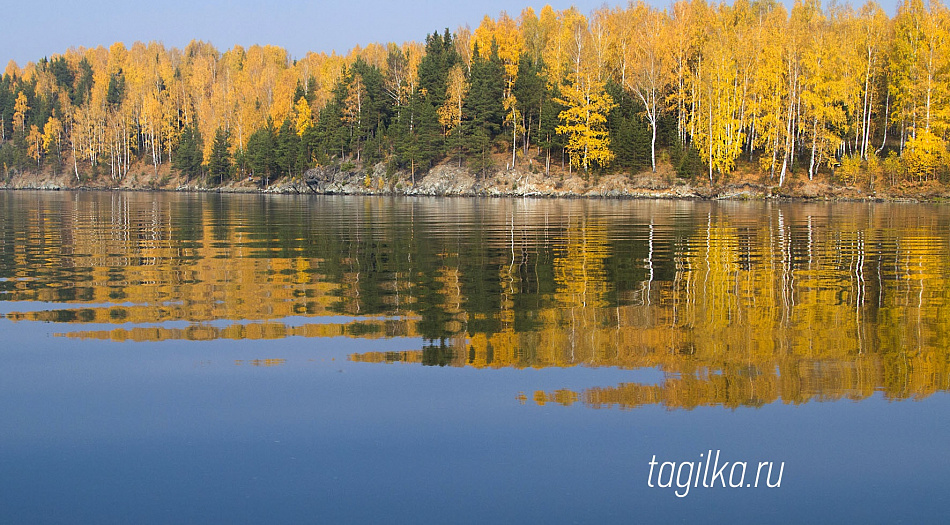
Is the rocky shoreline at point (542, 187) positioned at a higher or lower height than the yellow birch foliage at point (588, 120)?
lower

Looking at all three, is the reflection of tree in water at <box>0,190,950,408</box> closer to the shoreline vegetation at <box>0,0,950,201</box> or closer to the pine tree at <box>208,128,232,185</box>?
the shoreline vegetation at <box>0,0,950,201</box>

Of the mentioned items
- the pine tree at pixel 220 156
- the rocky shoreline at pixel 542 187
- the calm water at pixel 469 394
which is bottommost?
the calm water at pixel 469 394

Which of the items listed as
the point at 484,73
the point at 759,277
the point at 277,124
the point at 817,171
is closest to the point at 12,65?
the point at 277,124

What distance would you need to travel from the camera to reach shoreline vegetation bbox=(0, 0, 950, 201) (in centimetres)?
5803

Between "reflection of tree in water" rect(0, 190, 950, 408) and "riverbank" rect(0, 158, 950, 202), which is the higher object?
"riverbank" rect(0, 158, 950, 202)

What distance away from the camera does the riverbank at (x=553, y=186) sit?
187ft

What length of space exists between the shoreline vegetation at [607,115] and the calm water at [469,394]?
47671 millimetres

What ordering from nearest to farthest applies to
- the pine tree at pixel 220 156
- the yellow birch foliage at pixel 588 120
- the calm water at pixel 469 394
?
the calm water at pixel 469 394
the yellow birch foliage at pixel 588 120
the pine tree at pixel 220 156

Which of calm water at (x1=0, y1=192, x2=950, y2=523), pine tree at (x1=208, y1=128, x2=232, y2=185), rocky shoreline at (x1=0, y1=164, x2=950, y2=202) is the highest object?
pine tree at (x1=208, y1=128, x2=232, y2=185)

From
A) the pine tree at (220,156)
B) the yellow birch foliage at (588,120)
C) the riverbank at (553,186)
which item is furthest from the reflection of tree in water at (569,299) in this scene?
the pine tree at (220,156)

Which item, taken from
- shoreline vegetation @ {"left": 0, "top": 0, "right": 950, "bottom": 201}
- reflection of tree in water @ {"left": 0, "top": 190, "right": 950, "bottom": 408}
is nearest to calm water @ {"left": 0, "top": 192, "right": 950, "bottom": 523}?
reflection of tree in water @ {"left": 0, "top": 190, "right": 950, "bottom": 408}

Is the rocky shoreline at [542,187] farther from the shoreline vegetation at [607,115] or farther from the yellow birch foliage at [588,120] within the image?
the yellow birch foliage at [588,120]

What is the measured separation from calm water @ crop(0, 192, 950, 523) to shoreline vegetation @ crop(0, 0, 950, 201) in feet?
156

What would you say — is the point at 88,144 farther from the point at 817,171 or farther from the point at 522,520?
the point at 522,520
